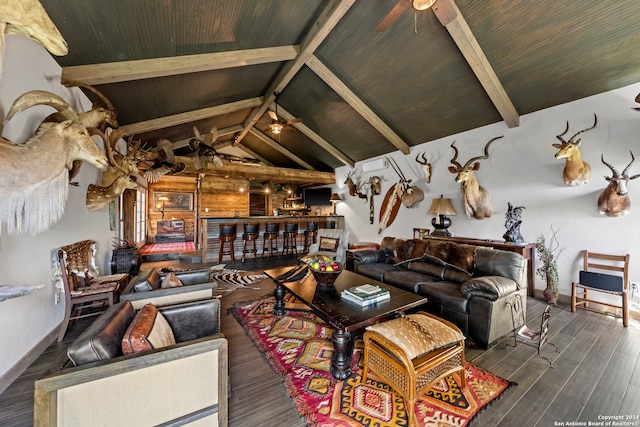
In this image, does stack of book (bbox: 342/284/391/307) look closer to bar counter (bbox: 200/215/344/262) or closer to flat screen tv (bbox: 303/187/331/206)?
bar counter (bbox: 200/215/344/262)

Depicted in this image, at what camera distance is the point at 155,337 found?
4.47ft

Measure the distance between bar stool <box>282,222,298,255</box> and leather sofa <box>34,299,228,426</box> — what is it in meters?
5.88

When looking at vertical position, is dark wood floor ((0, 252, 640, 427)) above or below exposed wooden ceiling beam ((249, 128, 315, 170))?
below

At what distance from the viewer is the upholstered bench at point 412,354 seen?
61.5 inches

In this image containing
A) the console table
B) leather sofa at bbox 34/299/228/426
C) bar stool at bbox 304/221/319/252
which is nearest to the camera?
leather sofa at bbox 34/299/228/426

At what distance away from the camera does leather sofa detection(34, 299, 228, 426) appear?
0.99m

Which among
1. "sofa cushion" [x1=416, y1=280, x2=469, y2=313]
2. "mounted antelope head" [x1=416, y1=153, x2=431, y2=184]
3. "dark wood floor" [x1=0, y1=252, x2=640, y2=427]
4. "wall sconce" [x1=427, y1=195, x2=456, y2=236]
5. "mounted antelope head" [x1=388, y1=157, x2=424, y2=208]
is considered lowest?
"dark wood floor" [x1=0, y1=252, x2=640, y2=427]

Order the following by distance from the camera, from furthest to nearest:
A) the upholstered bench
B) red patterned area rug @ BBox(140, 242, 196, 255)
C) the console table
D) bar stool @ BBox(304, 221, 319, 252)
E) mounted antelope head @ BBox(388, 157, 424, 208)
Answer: bar stool @ BBox(304, 221, 319, 252)
red patterned area rug @ BBox(140, 242, 196, 255)
mounted antelope head @ BBox(388, 157, 424, 208)
the console table
the upholstered bench

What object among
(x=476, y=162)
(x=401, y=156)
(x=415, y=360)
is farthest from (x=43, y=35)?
(x=401, y=156)

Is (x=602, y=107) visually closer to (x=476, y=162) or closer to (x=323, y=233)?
(x=476, y=162)

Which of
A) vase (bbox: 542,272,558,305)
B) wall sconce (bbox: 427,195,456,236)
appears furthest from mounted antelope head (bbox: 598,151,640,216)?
wall sconce (bbox: 427,195,456,236)

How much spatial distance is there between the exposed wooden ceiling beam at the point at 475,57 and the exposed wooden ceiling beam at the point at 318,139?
4.25 meters

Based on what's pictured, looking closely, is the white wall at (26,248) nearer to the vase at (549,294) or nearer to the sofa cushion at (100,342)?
the sofa cushion at (100,342)

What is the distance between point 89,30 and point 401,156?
608cm
